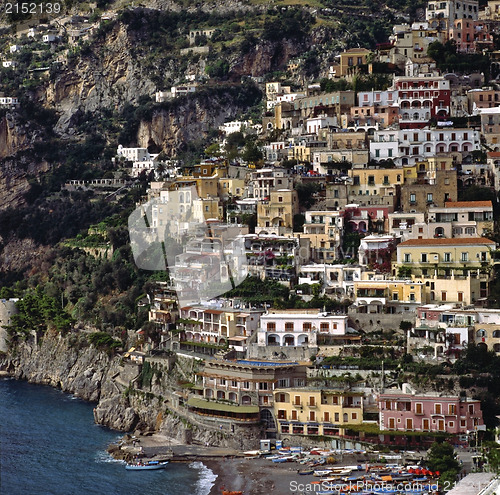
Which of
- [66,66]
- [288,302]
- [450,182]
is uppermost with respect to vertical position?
[66,66]

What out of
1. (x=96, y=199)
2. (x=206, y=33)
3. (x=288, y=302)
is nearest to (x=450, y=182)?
(x=288, y=302)

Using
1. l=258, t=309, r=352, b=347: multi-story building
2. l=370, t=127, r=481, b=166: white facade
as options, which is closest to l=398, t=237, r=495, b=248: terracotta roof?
l=258, t=309, r=352, b=347: multi-story building

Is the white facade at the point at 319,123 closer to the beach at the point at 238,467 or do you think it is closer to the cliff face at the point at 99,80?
the beach at the point at 238,467

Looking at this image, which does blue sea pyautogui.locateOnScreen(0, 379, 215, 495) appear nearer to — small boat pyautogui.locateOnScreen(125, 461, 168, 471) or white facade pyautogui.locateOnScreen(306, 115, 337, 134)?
small boat pyautogui.locateOnScreen(125, 461, 168, 471)

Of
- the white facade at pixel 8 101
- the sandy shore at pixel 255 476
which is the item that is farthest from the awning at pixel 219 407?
the white facade at pixel 8 101

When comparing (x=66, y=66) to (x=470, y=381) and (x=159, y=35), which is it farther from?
(x=470, y=381)
